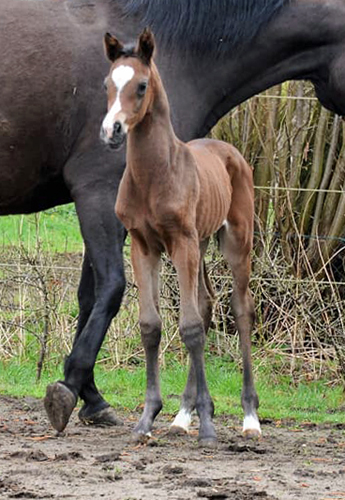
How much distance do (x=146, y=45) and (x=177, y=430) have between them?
6.54 ft

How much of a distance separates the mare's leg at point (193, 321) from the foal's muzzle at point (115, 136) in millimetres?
726

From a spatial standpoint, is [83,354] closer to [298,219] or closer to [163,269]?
[163,269]

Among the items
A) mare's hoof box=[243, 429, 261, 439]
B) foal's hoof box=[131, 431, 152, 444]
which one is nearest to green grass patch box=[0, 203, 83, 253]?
mare's hoof box=[243, 429, 261, 439]

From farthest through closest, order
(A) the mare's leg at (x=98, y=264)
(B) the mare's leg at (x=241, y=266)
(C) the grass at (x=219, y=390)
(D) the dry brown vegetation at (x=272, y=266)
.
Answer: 1. (D) the dry brown vegetation at (x=272, y=266)
2. (C) the grass at (x=219, y=390)
3. (B) the mare's leg at (x=241, y=266)
4. (A) the mare's leg at (x=98, y=264)

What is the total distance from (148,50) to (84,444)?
6.45ft

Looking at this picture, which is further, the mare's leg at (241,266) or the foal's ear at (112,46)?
the mare's leg at (241,266)

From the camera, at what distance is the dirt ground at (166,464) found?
4484mm

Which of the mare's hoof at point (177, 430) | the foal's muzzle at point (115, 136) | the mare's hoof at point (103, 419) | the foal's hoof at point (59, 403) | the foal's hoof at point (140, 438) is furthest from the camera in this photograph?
the mare's hoof at point (103, 419)

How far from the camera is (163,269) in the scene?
8.62 meters

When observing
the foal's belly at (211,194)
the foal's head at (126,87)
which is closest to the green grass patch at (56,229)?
the foal's belly at (211,194)

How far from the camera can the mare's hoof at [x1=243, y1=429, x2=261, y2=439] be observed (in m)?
5.88

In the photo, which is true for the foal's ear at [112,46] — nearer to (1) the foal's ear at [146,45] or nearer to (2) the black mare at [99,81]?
(1) the foal's ear at [146,45]

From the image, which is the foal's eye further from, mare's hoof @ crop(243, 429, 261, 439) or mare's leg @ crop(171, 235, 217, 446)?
mare's hoof @ crop(243, 429, 261, 439)

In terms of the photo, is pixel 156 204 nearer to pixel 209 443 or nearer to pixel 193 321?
pixel 193 321
